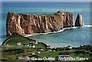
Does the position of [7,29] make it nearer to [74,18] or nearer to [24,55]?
[24,55]

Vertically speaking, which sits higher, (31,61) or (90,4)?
(90,4)

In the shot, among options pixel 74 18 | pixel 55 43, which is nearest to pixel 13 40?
pixel 55 43

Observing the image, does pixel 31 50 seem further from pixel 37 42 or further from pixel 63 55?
pixel 63 55

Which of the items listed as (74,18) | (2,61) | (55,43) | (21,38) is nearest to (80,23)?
(74,18)

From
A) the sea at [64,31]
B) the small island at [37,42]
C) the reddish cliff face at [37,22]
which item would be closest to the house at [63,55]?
the small island at [37,42]

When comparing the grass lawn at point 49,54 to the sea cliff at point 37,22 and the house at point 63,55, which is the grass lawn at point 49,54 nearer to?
the house at point 63,55

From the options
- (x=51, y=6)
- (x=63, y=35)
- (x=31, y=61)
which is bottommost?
(x=31, y=61)

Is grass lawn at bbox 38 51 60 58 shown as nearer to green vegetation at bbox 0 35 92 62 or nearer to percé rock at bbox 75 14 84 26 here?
green vegetation at bbox 0 35 92 62
